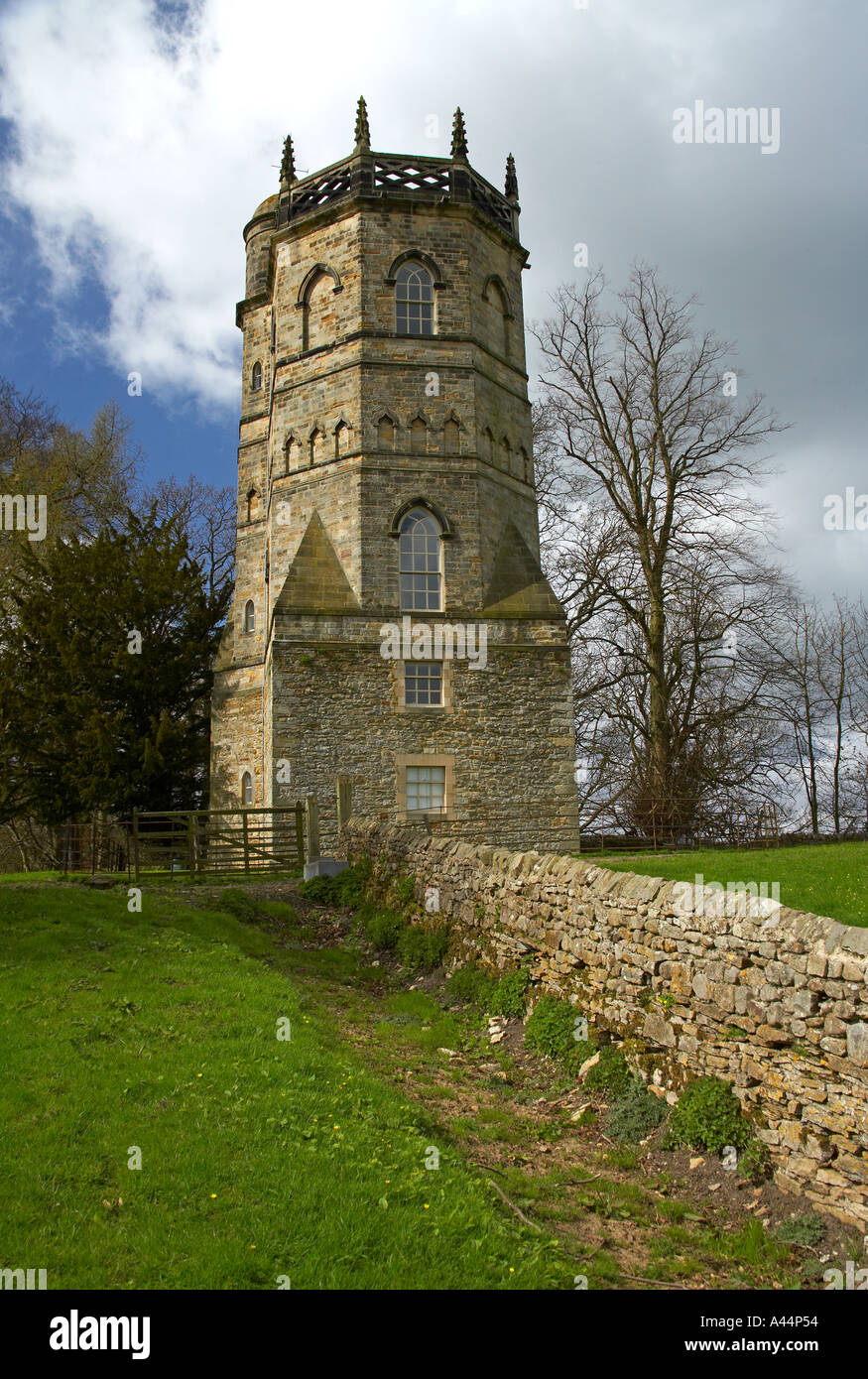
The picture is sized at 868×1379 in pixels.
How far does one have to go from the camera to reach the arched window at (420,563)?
69.9 ft

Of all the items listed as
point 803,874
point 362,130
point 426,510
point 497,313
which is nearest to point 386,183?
point 362,130

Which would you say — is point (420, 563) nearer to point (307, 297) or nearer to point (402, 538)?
point (402, 538)

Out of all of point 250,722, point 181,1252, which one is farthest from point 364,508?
point 181,1252

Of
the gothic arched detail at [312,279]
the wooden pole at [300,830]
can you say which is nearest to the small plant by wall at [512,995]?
the wooden pole at [300,830]

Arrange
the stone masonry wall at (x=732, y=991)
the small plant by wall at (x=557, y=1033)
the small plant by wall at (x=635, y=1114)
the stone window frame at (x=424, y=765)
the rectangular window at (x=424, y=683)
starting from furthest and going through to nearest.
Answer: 1. the rectangular window at (x=424, y=683)
2. the stone window frame at (x=424, y=765)
3. the small plant by wall at (x=557, y=1033)
4. the small plant by wall at (x=635, y=1114)
5. the stone masonry wall at (x=732, y=991)

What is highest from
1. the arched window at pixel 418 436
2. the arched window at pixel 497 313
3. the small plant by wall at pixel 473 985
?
the arched window at pixel 497 313

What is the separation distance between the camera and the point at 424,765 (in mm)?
20094

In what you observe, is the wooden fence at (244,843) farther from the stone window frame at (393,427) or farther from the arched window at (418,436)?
the arched window at (418,436)

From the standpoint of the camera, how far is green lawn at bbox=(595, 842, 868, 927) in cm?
927

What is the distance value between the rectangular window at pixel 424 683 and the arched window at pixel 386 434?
5.42m

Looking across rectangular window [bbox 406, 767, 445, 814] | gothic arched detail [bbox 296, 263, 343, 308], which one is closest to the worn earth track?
rectangular window [bbox 406, 767, 445, 814]

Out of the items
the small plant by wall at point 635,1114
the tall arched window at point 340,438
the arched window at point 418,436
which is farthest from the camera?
the tall arched window at point 340,438

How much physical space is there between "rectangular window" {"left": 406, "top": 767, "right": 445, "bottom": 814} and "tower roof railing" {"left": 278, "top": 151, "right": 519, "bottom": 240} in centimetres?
1425
